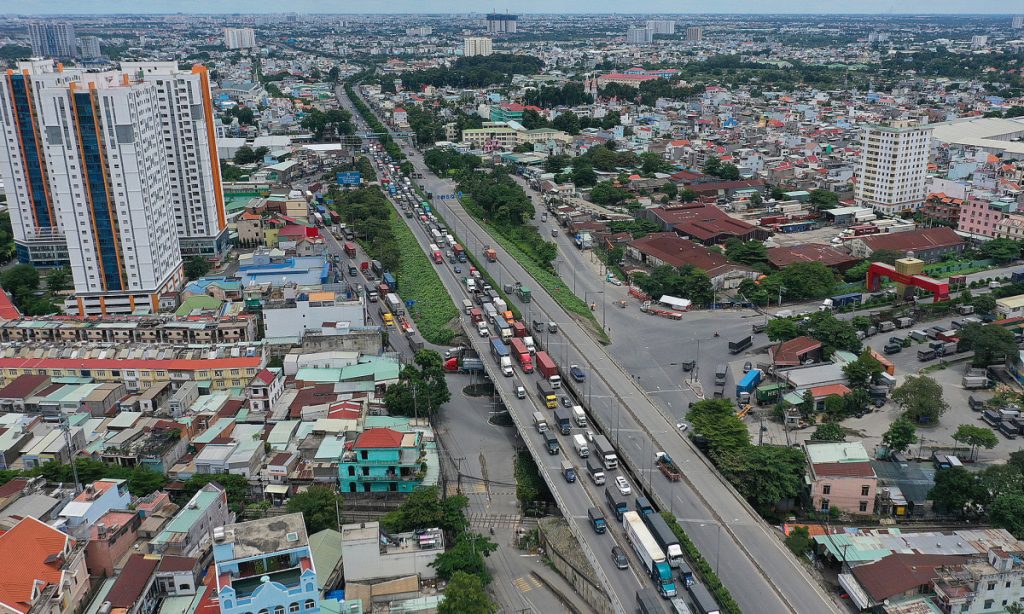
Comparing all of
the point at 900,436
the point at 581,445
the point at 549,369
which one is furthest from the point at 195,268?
the point at 900,436

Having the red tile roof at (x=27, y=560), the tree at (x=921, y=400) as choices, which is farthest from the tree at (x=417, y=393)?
the tree at (x=921, y=400)

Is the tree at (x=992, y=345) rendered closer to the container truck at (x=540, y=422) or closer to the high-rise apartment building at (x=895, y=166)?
the container truck at (x=540, y=422)

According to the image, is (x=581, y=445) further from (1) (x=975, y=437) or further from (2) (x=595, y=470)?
(1) (x=975, y=437)

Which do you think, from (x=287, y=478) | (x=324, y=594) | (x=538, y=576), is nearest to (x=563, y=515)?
(x=538, y=576)

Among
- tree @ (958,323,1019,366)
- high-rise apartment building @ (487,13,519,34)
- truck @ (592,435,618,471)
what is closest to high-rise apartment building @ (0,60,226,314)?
truck @ (592,435,618,471)

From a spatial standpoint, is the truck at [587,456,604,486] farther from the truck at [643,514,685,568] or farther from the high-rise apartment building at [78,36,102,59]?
the high-rise apartment building at [78,36,102,59]
